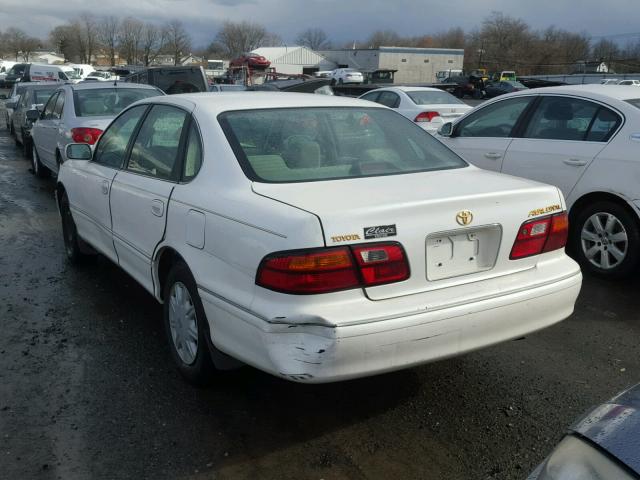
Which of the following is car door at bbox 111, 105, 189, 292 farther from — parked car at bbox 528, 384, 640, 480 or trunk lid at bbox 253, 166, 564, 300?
parked car at bbox 528, 384, 640, 480

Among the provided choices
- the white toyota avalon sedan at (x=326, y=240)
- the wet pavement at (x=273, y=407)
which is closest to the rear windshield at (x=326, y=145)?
the white toyota avalon sedan at (x=326, y=240)

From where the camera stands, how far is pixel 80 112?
8531 mm

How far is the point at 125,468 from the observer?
277 cm

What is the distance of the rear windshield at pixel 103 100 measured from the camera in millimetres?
8594

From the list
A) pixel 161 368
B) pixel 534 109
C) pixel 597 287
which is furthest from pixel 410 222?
pixel 534 109

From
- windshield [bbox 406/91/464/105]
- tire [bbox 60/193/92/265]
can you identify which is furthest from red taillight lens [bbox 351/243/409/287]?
windshield [bbox 406/91/464/105]

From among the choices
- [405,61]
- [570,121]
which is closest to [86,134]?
[570,121]

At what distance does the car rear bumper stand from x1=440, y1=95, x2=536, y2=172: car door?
3454mm

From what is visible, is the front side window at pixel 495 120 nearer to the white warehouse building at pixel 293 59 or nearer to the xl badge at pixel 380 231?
the xl badge at pixel 380 231

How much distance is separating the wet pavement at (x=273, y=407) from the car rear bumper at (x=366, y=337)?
463 millimetres

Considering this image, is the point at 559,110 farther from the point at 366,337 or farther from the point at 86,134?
the point at 86,134

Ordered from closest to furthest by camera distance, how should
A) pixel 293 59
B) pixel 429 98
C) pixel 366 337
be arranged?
pixel 366 337, pixel 429 98, pixel 293 59

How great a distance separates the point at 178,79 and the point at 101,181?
35.7 ft

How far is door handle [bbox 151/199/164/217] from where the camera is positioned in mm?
3547
